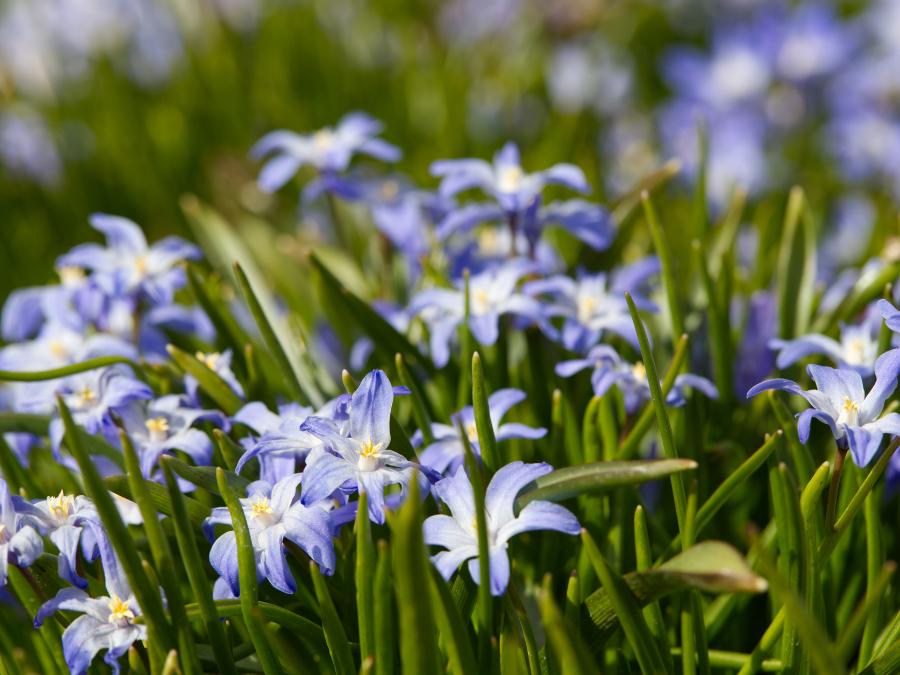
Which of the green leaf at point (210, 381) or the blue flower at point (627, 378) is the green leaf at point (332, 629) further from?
the blue flower at point (627, 378)

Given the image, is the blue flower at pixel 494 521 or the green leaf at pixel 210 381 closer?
the blue flower at pixel 494 521

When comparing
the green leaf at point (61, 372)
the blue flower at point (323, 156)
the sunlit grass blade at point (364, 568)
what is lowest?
the sunlit grass blade at point (364, 568)

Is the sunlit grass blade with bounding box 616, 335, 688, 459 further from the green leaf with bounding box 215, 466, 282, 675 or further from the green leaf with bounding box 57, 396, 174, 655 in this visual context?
the green leaf with bounding box 57, 396, 174, 655

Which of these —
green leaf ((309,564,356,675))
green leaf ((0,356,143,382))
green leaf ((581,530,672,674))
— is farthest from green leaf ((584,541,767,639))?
green leaf ((0,356,143,382))

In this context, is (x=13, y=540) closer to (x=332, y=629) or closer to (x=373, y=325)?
(x=332, y=629)

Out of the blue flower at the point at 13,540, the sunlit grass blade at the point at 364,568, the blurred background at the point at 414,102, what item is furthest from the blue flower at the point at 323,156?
the sunlit grass blade at the point at 364,568

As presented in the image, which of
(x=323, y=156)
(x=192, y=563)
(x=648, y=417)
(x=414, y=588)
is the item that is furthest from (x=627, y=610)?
(x=323, y=156)

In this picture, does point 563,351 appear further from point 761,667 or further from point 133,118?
point 133,118
